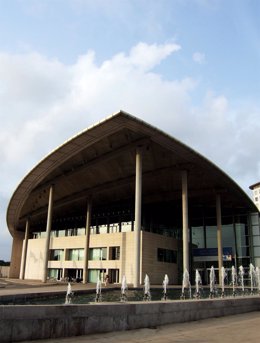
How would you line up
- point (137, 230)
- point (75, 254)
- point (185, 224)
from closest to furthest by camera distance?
point (137, 230)
point (185, 224)
point (75, 254)

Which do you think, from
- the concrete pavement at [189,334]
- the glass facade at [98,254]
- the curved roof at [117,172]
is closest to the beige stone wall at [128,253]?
the glass facade at [98,254]

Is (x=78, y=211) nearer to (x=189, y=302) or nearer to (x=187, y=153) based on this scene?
(x=187, y=153)

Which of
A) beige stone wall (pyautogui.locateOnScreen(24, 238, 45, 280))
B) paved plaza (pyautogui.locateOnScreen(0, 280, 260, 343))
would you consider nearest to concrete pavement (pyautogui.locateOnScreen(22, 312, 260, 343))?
paved plaza (pyautogui.locateOnScreen(0, 280, 260, 343))

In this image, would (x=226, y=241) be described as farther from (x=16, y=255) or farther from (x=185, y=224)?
(x=16, y=255)

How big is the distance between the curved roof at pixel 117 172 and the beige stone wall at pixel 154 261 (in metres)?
5.35

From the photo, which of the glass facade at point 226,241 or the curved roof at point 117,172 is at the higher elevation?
the curved roof at point 117,172

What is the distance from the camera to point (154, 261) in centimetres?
3597

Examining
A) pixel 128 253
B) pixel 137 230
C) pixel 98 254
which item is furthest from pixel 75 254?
pixel 137 230

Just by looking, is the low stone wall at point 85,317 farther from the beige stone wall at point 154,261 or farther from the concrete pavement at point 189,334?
the beige stone wall at point 154,261

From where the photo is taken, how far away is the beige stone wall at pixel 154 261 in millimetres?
34719

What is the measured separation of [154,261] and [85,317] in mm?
27914

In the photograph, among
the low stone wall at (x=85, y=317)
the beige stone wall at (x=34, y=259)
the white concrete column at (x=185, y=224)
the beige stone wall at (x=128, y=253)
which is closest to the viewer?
the low stone wall at (x=85, y=317)

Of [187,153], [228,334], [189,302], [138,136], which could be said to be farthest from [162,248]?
[228,334]

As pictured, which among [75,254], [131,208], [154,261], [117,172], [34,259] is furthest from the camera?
[34,259]
